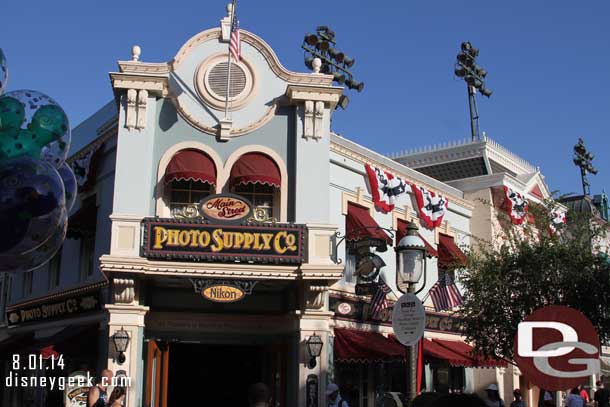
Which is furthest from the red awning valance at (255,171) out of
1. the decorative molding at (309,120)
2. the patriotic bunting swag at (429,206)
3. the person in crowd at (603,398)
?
the person in crowd at (603,398)

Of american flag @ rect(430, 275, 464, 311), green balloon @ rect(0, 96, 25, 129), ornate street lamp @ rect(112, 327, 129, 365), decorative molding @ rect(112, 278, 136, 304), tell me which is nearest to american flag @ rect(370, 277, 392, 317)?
american flag @ rect(430, 275, 464, 311)

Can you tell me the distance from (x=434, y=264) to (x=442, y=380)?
3.72 meters

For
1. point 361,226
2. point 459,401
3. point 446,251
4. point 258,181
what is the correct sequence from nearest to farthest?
point 459,401, point 258,181, point 361,226, point 446,251

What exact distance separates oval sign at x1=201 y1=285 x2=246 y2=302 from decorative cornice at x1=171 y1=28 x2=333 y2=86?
5641 mm

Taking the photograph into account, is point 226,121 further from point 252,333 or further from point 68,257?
point 68,257

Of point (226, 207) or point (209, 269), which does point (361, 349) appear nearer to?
point (209, 269)

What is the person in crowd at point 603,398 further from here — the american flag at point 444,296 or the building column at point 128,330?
the building column at point 128,330

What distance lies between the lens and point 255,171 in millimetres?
17969

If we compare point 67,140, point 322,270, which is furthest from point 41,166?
point 322,270

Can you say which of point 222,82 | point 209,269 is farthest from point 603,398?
point 222,82

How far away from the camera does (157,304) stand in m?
18.4

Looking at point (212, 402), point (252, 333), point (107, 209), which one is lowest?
point (212, 402)

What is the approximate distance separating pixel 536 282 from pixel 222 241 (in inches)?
292

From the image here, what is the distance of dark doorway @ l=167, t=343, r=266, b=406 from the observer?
926 inches
